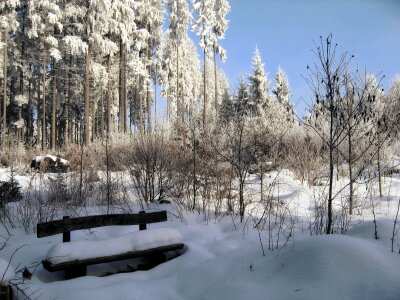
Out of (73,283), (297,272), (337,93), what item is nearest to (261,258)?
(297,272)

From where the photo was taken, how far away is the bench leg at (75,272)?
3586mm

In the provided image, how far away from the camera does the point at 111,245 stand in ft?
12.5

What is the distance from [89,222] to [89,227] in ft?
0.19

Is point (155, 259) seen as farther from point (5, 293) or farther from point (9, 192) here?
point (9, 192)

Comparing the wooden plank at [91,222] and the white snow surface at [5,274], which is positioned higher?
the wooden plank at [91,222]

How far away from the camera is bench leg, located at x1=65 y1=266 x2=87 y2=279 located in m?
3.59

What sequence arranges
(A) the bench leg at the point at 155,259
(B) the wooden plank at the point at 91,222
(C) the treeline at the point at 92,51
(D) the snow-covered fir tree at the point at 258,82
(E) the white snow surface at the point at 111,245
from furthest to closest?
(D) the snow-covered fir tree at the point at 258,82 → (C) the treeline at the point at 92,51 → (A) the bench leg at the point at 155,259 → (B) the wooden plank at the point at 91,222 → (E) the white snow surface at the point at 111,245

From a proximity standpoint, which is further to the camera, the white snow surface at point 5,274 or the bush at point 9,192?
the bush at point 9,192

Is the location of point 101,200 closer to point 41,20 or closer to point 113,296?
point 113,296

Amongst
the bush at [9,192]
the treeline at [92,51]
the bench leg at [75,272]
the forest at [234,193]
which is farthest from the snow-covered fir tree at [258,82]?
the bench leg at [75,272]

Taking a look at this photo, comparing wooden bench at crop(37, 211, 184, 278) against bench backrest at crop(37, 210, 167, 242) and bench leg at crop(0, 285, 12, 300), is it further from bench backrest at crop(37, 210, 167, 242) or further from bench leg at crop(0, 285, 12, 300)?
bench leg at crop(0, 285, 12, 300)

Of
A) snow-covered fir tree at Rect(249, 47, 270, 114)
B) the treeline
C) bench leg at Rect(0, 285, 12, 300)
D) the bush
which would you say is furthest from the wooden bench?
snow-covered fir tree at Rect(249, 47, 270, 114)

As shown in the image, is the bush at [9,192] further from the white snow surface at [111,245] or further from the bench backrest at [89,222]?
the white snow surface at [111,245]

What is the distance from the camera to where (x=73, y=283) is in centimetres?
338
